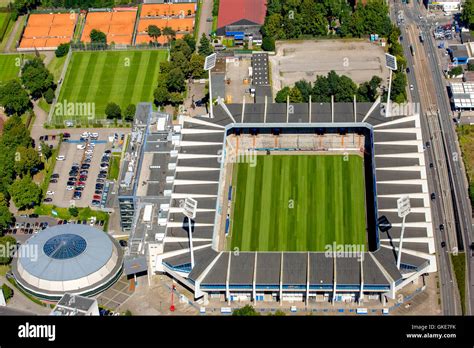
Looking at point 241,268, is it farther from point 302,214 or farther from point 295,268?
point 302,214

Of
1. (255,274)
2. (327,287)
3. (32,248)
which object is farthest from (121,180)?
(327,287)

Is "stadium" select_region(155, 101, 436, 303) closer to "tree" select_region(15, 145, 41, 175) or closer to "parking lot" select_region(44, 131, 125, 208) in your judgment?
"parking lot" select_region(44, 131, 125, 208)

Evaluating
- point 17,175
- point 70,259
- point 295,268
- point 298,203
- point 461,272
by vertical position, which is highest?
point 17,175

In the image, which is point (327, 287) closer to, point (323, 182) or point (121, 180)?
point (323, 182)

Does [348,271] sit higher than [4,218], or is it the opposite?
[4,218]

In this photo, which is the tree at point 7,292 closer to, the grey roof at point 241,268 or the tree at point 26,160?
the tree at point 26,160

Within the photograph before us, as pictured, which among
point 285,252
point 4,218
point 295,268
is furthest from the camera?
point 4,218

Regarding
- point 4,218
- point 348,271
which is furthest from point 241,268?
point 4,218
